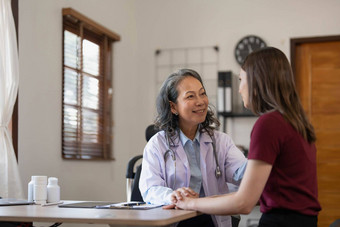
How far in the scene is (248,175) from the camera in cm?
155

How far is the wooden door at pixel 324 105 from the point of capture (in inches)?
200

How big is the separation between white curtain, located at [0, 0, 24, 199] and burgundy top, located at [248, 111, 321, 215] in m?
2.21

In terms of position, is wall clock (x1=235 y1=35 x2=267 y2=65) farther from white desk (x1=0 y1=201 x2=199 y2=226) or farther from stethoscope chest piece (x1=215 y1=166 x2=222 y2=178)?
white desk (x1=0 y1=201 x2=199 y2=226)

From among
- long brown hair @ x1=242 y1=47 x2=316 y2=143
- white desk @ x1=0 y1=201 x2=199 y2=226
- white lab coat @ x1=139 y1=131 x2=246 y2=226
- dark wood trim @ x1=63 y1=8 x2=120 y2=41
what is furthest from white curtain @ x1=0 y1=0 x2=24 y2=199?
long brown hair @ x1=242 y1=47 x2=316 y2=143

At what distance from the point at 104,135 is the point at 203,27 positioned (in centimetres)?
166

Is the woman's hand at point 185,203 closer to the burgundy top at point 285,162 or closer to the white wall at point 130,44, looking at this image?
the burgundy top at point 285,162

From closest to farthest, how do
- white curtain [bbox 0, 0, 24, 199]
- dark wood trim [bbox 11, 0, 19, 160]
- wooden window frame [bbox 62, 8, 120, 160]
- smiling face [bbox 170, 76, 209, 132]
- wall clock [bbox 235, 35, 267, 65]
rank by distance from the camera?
1. smiling face [bbox 170, 76, 209, 132]
2. white curtain [bbox 0, 0, 24, 199]
3. dark wood trim [bbox 11, 0, 19, 160]
4. wooden window frame [bbox 62, 8, 120, 160]
5. wall clock [bbox 235, 35, 267, 65]

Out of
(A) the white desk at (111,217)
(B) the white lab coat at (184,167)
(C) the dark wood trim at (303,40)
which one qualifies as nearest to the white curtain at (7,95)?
(B) the white lab coat at (184,167)

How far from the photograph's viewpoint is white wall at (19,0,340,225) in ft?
12.8

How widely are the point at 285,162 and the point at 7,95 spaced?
240 cm

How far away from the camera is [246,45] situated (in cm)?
533

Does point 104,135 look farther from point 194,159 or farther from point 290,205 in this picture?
point 290,205

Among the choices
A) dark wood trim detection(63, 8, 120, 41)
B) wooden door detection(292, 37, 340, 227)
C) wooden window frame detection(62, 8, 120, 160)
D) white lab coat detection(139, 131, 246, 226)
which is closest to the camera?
white lab coat detection(139, 131, 246, 226)

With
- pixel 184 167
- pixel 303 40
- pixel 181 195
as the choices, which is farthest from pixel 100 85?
pixel 181 195
